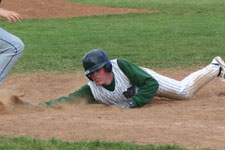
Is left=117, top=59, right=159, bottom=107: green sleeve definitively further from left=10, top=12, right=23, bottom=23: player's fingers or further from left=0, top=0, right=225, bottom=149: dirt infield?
left=10, top=12, right=23, bottom=23: player's fingers

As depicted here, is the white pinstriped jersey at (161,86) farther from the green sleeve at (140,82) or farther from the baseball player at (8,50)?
the baseball player at (8,50)

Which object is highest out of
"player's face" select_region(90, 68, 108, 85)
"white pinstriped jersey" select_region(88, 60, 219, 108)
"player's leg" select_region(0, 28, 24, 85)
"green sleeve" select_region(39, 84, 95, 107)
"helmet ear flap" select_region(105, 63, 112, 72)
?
"player's leg" select_region(0, 28, 24, 85)

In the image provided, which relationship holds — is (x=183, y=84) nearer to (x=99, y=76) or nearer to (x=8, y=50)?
(x=99, y=76)

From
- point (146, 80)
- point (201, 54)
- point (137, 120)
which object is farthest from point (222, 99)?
point (201, 54)

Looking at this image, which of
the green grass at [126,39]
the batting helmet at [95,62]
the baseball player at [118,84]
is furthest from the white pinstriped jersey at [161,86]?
the green grass at [126,39]

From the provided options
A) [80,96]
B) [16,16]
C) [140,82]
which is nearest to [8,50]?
[16,16]

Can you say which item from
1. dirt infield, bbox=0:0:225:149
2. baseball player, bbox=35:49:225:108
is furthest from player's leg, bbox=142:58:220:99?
dirt infield, bbox=0:0:225:149

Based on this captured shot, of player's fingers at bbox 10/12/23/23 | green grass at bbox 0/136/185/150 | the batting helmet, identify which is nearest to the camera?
green grass at bbox 0/136/185/150

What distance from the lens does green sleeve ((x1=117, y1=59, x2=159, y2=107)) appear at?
717cm

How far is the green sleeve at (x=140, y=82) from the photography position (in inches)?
282

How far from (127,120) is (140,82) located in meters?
1.10

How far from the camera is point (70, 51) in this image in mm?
13016

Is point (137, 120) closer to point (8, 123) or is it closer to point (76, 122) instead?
point (76, 122)

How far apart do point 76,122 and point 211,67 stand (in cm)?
266
